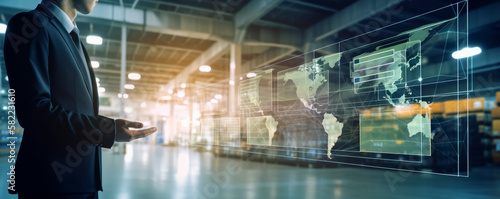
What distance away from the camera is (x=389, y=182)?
8.77 metres

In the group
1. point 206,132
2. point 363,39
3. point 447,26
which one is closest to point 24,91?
point 447,26

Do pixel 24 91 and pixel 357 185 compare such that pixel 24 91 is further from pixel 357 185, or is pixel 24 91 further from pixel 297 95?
pixel 357 185

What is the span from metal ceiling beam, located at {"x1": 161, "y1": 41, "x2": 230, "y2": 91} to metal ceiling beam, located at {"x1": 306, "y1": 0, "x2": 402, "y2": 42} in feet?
13.4

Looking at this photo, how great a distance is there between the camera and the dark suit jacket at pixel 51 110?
0.90 m

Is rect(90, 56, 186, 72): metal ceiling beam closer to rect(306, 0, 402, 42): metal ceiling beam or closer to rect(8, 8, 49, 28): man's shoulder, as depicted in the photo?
rect(306, 0, 402, 42): metal ceiling beam

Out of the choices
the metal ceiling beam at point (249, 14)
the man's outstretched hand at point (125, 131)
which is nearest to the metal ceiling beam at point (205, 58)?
the metal ceiling beam at point (249, 14)

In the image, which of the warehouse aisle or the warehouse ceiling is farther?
the warehouse ceiling

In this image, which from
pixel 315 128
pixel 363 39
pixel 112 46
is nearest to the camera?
pixel 363 39

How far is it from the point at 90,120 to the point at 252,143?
4.39 meters

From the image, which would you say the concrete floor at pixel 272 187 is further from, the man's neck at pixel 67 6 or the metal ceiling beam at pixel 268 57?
the metal ceiling beam at pixel 268 57

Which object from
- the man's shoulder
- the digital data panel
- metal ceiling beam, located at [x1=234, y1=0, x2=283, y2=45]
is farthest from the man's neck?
metal ceiling beam, located at [x1=234, y1=0, x2=283, y2=45]

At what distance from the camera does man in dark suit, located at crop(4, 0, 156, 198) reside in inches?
35.4

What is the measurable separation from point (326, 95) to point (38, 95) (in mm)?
3516

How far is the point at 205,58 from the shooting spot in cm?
1867
